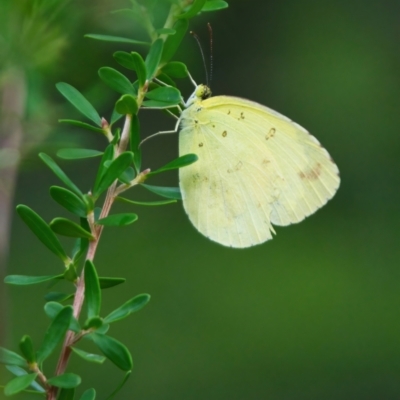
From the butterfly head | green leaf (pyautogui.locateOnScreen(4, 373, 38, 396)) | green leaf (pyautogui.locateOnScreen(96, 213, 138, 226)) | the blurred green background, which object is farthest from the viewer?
the blurred green background

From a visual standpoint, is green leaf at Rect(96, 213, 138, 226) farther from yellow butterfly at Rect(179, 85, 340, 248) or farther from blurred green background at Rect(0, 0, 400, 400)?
blurred green background at Rect(0, 0, 400, 400)

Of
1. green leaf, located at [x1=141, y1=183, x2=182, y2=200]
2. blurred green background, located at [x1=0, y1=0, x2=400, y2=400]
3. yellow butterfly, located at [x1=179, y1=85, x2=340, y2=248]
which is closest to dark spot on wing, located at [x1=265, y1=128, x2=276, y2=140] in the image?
yellow butterfly, located at [x1=179, y1=85, x2=340, y2=248]

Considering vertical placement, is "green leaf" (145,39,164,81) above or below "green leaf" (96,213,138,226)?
above

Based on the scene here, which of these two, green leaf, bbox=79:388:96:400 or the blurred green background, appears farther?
the blurred green background

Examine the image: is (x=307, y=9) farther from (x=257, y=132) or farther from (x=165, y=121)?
(x=257, y=132)

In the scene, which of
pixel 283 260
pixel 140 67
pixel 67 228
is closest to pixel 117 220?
pixel 67 228

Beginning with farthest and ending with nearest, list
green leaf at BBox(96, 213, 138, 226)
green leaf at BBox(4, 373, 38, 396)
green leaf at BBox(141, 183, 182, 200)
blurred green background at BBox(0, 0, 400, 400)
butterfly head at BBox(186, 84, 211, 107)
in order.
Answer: blurred green background at BBox(0, 0, 400, 400), butterfly head at BBox(186, 84, 211, 107), green leaf at BBox(141, 183, 182, 200), green leaf at BBox(96, 213, 138, 226), green leaf at BBox(4, 373, 38, 396)

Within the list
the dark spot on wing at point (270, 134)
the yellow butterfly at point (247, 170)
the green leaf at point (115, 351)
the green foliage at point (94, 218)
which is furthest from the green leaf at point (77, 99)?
the dark spot on wing at point (270, 134)
